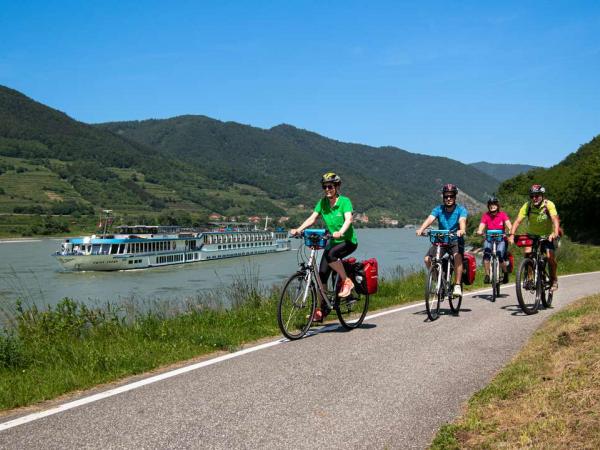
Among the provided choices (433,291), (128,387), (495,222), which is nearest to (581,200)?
(495,222)

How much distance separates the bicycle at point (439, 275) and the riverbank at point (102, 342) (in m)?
1.67

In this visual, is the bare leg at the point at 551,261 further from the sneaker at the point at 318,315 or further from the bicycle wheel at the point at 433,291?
the sneaker at the point at 318,315

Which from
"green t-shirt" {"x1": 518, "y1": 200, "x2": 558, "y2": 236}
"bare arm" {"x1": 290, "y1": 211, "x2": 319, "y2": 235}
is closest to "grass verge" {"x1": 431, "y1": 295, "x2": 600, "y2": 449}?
"bare arm" {"x1": 290, "y1": 211, "x2": 319, "y2": 235}

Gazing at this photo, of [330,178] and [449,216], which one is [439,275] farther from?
[330,178]

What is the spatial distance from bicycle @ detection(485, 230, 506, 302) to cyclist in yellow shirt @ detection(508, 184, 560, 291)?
1.50 metres

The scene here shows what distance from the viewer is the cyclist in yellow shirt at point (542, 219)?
31.0ft

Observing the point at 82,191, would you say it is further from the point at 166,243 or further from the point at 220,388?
the point at 220,388

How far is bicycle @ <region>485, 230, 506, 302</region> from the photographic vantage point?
11367mm

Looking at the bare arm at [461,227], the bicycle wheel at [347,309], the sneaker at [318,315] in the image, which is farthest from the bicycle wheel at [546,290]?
the sneaker at [318,315]

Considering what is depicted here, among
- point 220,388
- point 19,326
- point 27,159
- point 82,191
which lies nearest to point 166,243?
point 19,326

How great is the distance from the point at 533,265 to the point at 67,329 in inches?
293

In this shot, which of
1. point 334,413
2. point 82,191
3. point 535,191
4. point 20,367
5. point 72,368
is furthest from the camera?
point 82,191

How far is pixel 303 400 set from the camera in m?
4.57

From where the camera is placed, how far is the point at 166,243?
63.4m
